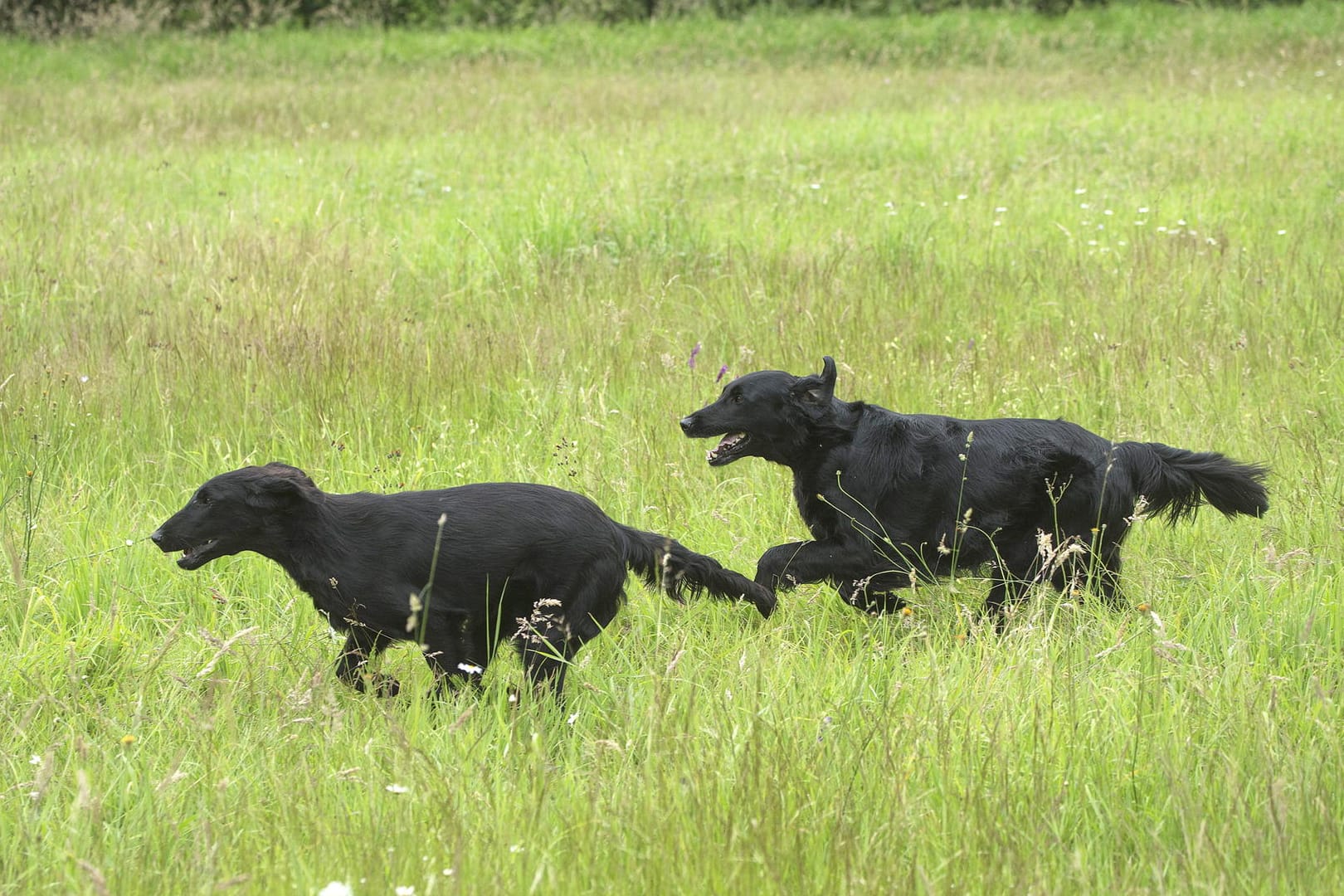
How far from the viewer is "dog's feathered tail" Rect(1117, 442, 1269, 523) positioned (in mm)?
4039

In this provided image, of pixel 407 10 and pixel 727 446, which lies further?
pixel 407 10

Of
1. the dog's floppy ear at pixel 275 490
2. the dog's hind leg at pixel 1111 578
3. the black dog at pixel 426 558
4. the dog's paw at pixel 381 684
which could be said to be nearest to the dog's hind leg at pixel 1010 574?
the dog's hind leg at pixel 1111 578

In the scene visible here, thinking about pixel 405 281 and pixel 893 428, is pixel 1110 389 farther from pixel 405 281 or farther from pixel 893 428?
pixel 405 281

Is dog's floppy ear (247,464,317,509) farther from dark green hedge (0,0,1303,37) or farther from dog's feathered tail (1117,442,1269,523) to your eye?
dark green hedge (0,0,1303,37)

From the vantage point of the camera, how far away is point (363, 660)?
3.53 meters

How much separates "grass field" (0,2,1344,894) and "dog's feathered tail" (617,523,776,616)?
0.14 metres

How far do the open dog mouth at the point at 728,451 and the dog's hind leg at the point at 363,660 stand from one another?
1320 mm

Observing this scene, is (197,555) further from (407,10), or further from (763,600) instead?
(407,10)

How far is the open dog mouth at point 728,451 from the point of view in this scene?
14.5 ft

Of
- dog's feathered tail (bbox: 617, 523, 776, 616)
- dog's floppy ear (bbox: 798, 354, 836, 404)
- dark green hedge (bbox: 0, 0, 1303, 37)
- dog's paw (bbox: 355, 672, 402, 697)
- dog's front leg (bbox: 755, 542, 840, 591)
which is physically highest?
dark green hedge (bbox: 0, 0, 1303, 37)

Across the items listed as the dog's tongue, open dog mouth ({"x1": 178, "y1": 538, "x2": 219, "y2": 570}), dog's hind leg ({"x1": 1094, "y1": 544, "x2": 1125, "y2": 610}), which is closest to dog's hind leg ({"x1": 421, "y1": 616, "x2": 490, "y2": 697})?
open dog mouth ({"x1": 178, "y1": 538, "x2": 219, "y2": 570})

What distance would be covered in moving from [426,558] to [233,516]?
21.4 inches

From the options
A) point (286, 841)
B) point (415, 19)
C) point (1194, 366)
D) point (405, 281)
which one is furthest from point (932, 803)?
point (415, 19)

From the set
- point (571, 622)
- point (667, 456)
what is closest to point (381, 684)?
point (571, 622)
